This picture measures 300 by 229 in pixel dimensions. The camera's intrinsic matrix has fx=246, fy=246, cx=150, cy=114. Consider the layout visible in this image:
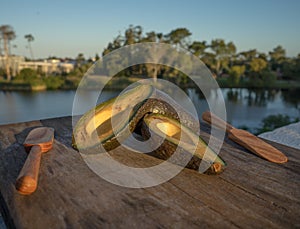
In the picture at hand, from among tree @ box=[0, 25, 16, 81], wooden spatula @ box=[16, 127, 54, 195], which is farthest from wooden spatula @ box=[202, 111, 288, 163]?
tree @ box=[0, 25, 16, 81]

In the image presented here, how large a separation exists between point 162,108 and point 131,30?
21.6 metres

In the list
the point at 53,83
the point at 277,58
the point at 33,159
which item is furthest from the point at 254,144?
the point at 277,58

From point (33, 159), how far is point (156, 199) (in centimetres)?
51

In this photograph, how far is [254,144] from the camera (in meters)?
1.23

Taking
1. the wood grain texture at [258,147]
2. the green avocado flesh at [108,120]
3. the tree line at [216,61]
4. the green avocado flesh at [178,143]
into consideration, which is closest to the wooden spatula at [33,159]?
the green avocado flesh at [108,120]

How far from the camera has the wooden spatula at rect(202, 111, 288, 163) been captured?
1.13 meters

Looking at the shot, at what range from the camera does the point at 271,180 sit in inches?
36.3

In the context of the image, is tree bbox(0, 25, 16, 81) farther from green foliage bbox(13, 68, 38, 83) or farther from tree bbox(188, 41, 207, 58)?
tree bbox(188, 41, 207, 58)

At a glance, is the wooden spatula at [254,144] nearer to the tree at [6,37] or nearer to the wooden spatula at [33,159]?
the wooden spatula at [33,159]

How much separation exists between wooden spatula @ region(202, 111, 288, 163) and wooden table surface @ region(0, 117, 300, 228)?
0.18ft

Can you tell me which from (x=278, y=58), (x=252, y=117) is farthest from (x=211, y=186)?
(x=278, y=58)

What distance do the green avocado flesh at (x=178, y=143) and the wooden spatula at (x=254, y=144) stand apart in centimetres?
32

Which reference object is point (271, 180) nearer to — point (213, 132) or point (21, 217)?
point (213, 132)

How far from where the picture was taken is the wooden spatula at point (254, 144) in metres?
1.13
